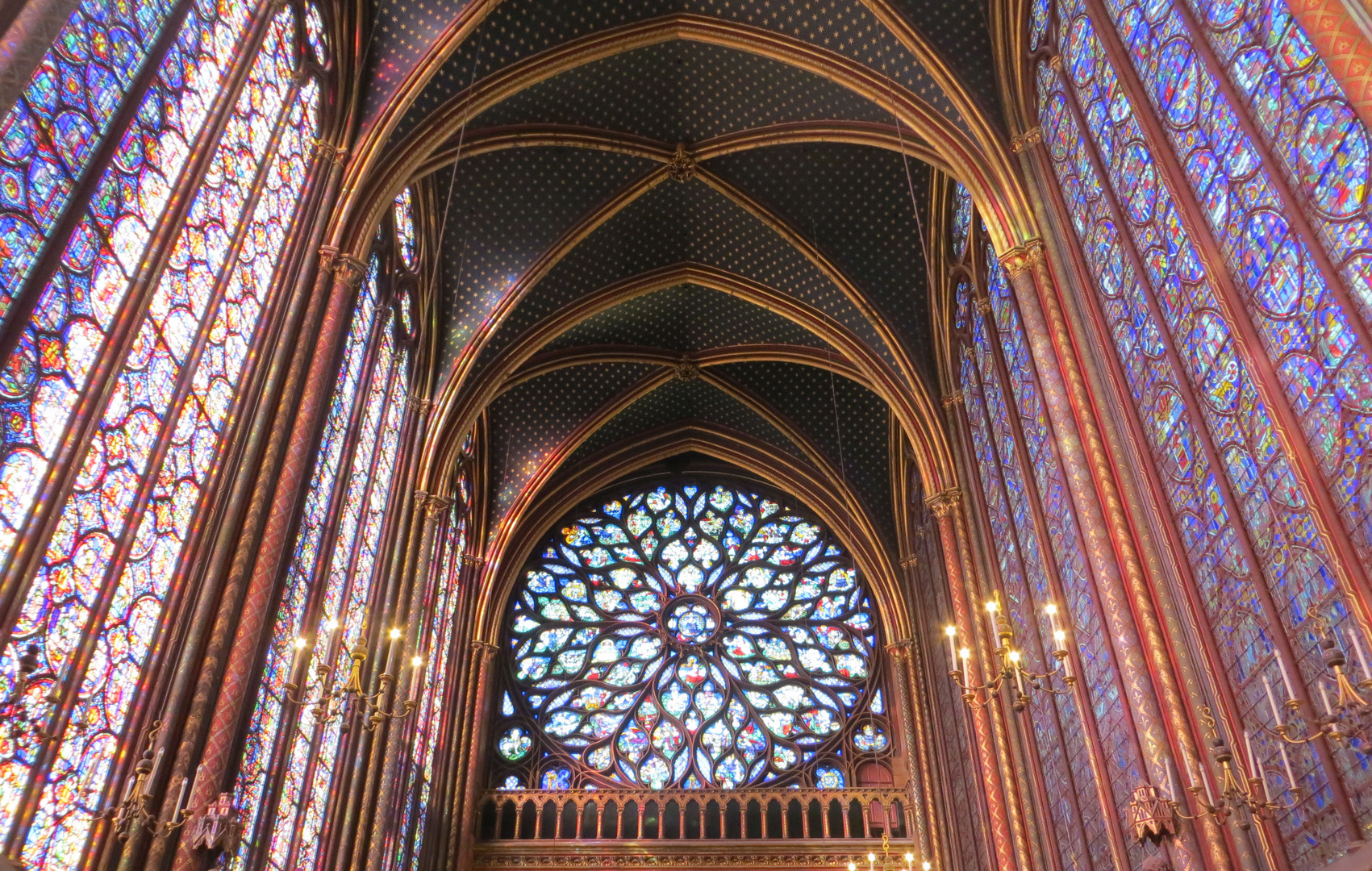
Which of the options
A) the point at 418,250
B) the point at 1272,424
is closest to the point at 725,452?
the point at 418,250

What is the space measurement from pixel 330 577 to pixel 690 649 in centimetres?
1076

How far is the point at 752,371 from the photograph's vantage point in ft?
76.7

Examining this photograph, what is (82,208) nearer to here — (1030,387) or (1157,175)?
(1157,175)

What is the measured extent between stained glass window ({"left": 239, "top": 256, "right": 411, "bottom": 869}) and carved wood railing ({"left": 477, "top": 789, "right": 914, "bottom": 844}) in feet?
23.4

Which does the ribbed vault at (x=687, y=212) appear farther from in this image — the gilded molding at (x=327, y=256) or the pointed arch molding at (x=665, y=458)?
the gilded molding at (x=327, y=256)

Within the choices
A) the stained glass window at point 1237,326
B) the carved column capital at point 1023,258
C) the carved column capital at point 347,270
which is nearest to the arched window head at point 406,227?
the carved column capital at point 347,270

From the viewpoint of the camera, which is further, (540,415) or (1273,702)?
(540,415)

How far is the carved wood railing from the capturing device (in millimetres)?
20625

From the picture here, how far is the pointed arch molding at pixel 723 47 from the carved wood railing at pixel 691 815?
11.9 metres

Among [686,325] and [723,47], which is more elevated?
[686,325]

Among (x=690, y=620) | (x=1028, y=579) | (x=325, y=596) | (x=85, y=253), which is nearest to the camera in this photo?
(x=85, y=253)

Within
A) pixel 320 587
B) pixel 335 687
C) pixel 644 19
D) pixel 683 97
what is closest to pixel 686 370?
pixel 683 97

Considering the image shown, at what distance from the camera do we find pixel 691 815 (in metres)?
21.0

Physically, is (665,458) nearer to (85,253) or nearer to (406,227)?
(406,227)
